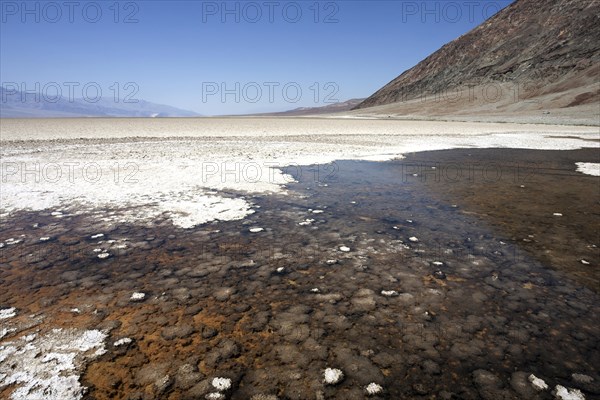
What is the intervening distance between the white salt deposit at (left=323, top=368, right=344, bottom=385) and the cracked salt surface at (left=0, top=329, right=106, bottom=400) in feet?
4.45

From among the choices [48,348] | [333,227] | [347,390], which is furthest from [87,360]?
[333,227]

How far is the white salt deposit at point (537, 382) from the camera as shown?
2045mm

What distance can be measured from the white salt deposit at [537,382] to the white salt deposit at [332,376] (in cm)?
109

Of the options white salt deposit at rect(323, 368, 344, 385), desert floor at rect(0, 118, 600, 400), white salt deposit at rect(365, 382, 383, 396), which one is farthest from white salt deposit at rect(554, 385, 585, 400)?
white salt deposit at rect(323, 368, 344, 385)

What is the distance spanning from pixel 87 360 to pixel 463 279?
305cm

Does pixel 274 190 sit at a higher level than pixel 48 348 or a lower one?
higher

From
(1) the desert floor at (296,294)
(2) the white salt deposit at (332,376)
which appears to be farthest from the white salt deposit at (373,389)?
(2) the white salt deposit at (332,376)

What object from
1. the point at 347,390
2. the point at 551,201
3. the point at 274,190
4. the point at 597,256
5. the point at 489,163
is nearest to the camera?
the point at 347,390

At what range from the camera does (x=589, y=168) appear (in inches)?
370

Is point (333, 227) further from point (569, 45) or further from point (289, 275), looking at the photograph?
point (569, 45)

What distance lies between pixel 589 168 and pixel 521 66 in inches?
2965

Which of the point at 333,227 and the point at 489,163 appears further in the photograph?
the point at 489,163

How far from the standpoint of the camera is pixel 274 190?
692 centimetres

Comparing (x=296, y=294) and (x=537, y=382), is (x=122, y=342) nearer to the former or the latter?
(x=296, y=294)
